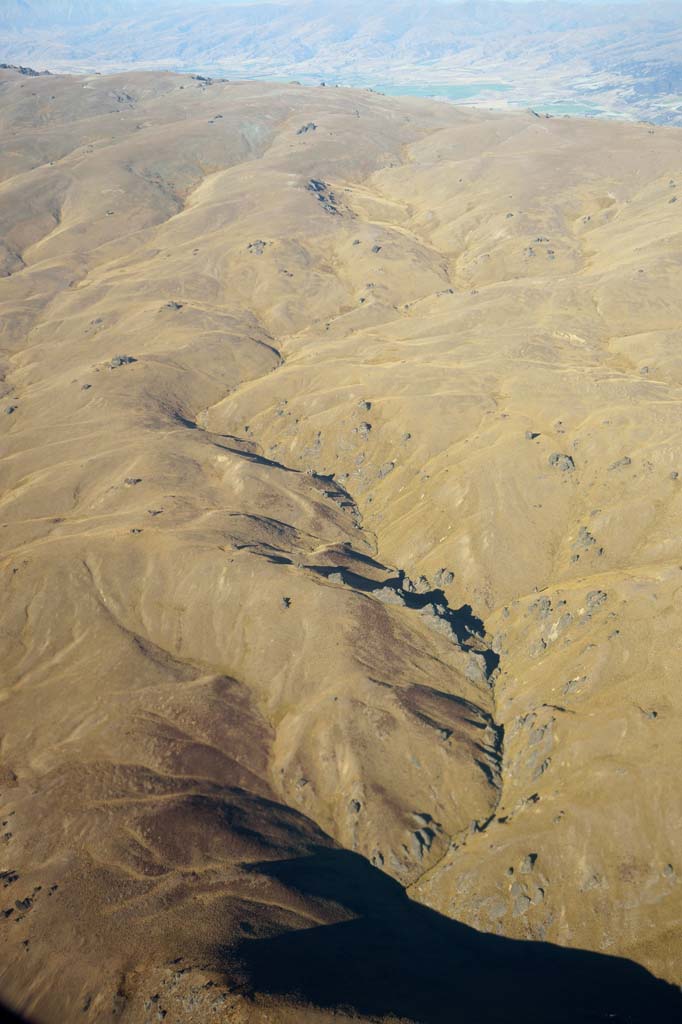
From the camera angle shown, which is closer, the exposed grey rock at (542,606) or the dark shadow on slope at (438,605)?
the exposed grey rock at (542,606)

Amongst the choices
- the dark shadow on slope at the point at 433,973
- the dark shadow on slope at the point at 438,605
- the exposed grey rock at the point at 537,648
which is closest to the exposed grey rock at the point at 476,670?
the dark shadow on slope at the point at 438,605

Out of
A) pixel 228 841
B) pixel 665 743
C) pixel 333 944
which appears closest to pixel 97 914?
pixel 228 841

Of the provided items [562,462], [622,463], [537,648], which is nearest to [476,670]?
[537,648]

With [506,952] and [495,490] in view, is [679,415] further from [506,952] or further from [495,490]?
[506,952]

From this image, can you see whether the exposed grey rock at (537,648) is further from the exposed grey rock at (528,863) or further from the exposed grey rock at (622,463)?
the exposed grey rock at (622,463)

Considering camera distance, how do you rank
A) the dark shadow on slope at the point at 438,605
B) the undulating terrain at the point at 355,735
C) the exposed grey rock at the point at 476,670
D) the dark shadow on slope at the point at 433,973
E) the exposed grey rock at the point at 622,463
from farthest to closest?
1. the exposed grey rock at the point at 622,463
2. the dark shadow on slope at the point at 438,605
3. the exposed grey rock at the point at 476,670
4. the undulating terrain at the point at 355,735
5. the dark shadow on slope at the point at 433,973

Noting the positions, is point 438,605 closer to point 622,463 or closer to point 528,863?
point 622,463
